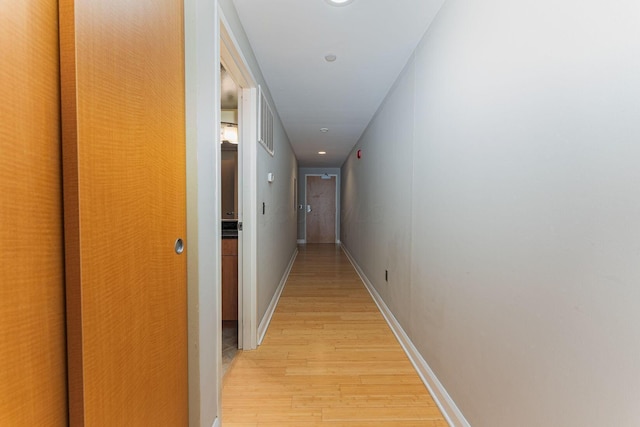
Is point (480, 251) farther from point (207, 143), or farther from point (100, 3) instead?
point (100, 3)

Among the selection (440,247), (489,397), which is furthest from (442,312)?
(489,397)

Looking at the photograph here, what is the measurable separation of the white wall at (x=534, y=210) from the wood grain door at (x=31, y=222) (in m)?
1.31

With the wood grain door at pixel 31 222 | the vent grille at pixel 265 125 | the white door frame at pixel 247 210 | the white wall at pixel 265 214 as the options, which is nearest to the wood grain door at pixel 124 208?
the wood grain door at pixel 31 222

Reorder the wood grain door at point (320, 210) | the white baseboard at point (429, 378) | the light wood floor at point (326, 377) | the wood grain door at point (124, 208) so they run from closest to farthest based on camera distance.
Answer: the wood grain door at point (124, 208) → the white baseboard at point (429, 378) → the light wood floor at point (326, 377) → the wood grain door at point (320, 210)

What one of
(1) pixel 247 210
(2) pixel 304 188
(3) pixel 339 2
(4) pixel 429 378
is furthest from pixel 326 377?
(2) pixel 304 188

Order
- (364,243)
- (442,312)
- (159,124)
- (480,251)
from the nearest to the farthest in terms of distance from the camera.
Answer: (159,124) < (480,251) < (442,312) < (364,243)

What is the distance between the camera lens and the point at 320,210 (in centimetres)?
831

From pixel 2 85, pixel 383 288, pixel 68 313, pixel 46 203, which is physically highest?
pixel 2 85

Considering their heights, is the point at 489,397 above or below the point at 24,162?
below

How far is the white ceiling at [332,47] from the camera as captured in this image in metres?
1.65

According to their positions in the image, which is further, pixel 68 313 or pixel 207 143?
pixel 207 143

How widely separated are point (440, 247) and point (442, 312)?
361mm

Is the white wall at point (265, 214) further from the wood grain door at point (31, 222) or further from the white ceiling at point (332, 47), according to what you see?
the wood grain door at point (31, 222)

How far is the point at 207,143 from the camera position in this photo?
1334 mm
